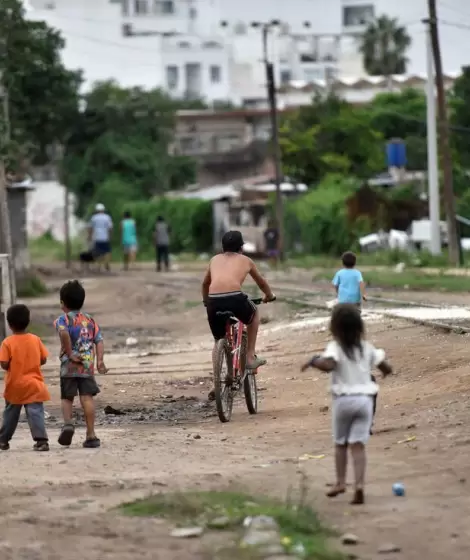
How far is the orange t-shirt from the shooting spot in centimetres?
1223

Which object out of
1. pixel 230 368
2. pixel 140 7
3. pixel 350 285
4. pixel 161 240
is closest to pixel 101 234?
pixel 161 240

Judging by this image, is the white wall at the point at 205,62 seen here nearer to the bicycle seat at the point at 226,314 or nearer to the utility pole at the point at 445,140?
the utility pole at the point at 445,140

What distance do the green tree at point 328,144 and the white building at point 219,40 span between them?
42706 mm

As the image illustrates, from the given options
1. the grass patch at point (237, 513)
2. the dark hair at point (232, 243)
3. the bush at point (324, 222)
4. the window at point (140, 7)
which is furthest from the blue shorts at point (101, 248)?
the window at point (140, 7)

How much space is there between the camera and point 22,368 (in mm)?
12289

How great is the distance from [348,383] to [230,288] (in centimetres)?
470

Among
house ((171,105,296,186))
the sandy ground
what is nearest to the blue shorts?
the sandy ground

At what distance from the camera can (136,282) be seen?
3950 cm

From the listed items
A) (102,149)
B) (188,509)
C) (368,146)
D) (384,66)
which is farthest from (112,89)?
(188,509)

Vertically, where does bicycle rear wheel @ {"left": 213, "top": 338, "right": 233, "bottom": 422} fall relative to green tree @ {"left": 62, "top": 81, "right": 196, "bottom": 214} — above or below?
below

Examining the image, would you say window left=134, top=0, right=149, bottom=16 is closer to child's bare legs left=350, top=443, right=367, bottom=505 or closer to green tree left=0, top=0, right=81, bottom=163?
green tree left=0, top=0, right=81, bottom=163

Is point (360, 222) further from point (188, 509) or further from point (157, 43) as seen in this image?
point (157, 43)

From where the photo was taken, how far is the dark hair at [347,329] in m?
9.53

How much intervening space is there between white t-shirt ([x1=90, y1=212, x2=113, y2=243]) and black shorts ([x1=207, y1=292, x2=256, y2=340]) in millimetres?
29800
